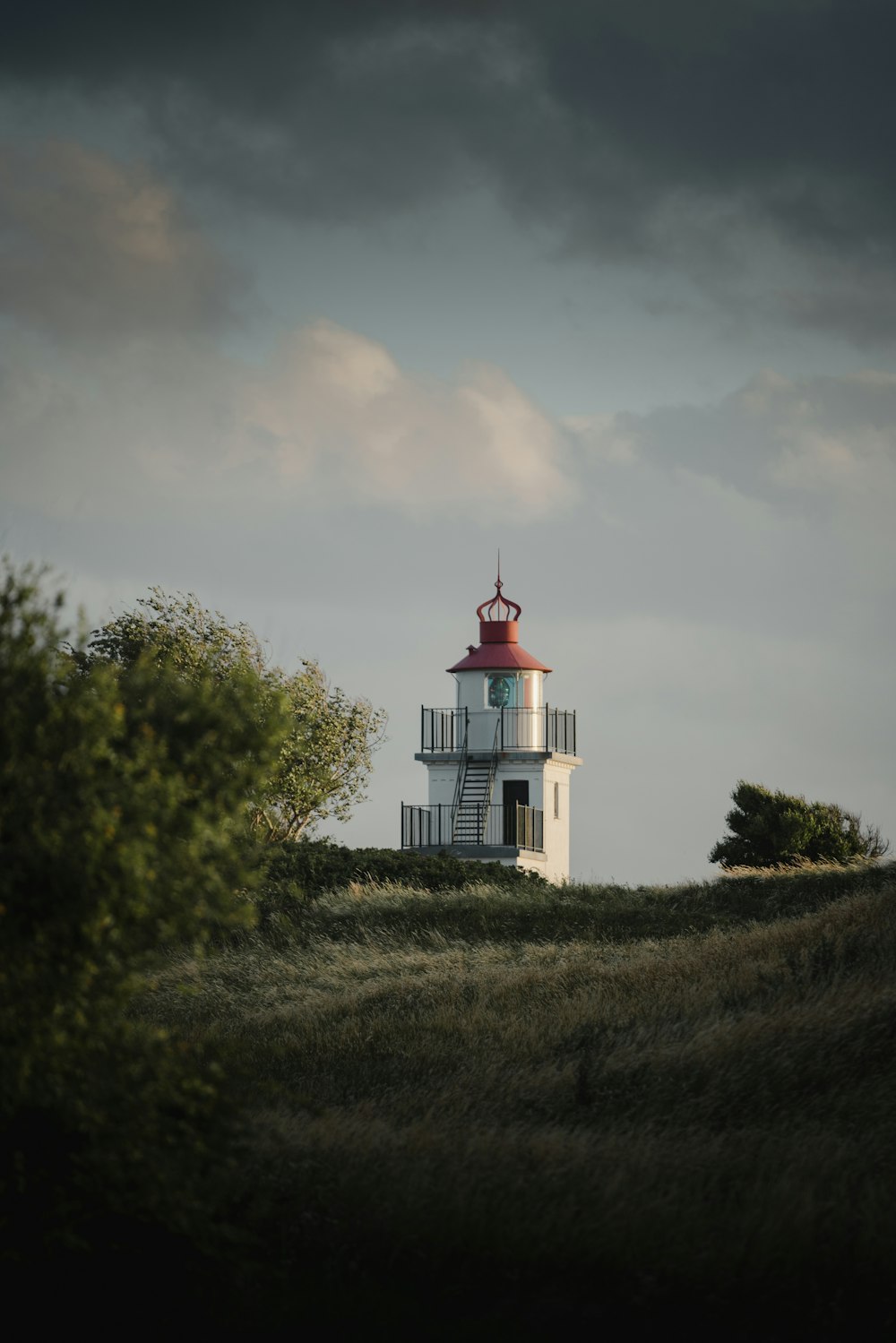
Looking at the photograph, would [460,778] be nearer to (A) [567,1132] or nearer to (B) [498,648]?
(B) [498,648]

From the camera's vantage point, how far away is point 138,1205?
30.1 ft

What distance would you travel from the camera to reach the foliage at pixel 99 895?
27.5ft

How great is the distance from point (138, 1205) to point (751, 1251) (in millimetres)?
4264

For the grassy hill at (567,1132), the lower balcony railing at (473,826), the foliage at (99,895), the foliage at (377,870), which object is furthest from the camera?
the lower balcony railing at (473,826)

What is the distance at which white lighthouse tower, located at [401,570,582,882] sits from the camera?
46.0m

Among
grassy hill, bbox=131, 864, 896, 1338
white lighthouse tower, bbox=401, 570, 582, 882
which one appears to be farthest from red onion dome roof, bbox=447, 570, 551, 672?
grassy hill, bbox=131, 864, 896, 1338

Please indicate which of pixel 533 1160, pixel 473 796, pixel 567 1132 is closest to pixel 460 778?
pixel 473 796

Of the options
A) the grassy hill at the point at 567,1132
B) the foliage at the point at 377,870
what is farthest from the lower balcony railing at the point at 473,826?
the grassy hill at the point at 567,1132

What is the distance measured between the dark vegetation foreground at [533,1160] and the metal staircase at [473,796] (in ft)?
73.8

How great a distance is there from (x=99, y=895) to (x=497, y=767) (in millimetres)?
38533

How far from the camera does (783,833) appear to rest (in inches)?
1882

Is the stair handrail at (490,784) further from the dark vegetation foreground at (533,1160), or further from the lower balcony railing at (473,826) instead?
the dark vegetation foreground at (533,1160)

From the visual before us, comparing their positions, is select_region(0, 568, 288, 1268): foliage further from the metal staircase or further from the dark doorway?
the dark doorway

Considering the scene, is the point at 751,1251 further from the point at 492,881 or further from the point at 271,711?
the point at 492,881
